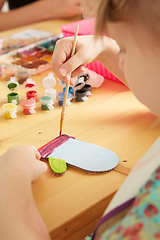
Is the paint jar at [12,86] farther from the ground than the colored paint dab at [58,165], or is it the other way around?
the colored paint dab at [58,165]

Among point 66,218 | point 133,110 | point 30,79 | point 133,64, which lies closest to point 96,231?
point 66,218

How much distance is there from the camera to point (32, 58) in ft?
3.59

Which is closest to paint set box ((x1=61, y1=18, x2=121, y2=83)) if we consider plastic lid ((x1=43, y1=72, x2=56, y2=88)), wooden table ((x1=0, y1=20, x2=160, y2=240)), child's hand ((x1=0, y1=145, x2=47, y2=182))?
wooden table ((x1=0, y1=20, x2=160, y2=240))

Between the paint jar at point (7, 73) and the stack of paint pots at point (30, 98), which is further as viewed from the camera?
the paint jar at point (7, 73)

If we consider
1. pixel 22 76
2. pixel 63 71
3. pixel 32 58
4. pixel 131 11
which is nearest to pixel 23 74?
pixel 22 76

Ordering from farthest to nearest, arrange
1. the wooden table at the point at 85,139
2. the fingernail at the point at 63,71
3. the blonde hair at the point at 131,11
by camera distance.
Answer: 1. the fingernail at the point at 63,71
2. the wooden table at the point at 85,139
3. the blonde hair at the point at 131,11

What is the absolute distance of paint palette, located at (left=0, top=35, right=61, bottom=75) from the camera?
1021 mm

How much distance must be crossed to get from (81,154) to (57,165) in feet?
0.19

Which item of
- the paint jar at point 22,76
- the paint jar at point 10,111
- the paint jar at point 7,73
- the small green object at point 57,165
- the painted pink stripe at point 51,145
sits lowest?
the paint jar at point 7,73

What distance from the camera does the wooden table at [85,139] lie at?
51cm

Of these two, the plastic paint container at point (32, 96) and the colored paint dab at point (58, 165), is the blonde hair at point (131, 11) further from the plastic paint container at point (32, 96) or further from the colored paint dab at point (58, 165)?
the plastic paint container at point (32, 96)

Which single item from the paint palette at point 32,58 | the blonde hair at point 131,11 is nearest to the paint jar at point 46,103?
the paint palette at point 32,58

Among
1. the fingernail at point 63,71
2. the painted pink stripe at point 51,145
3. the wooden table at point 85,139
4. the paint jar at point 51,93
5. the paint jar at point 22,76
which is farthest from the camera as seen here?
the paint jar at point 22,76

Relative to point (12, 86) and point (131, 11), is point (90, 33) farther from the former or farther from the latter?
point (131, 11)
